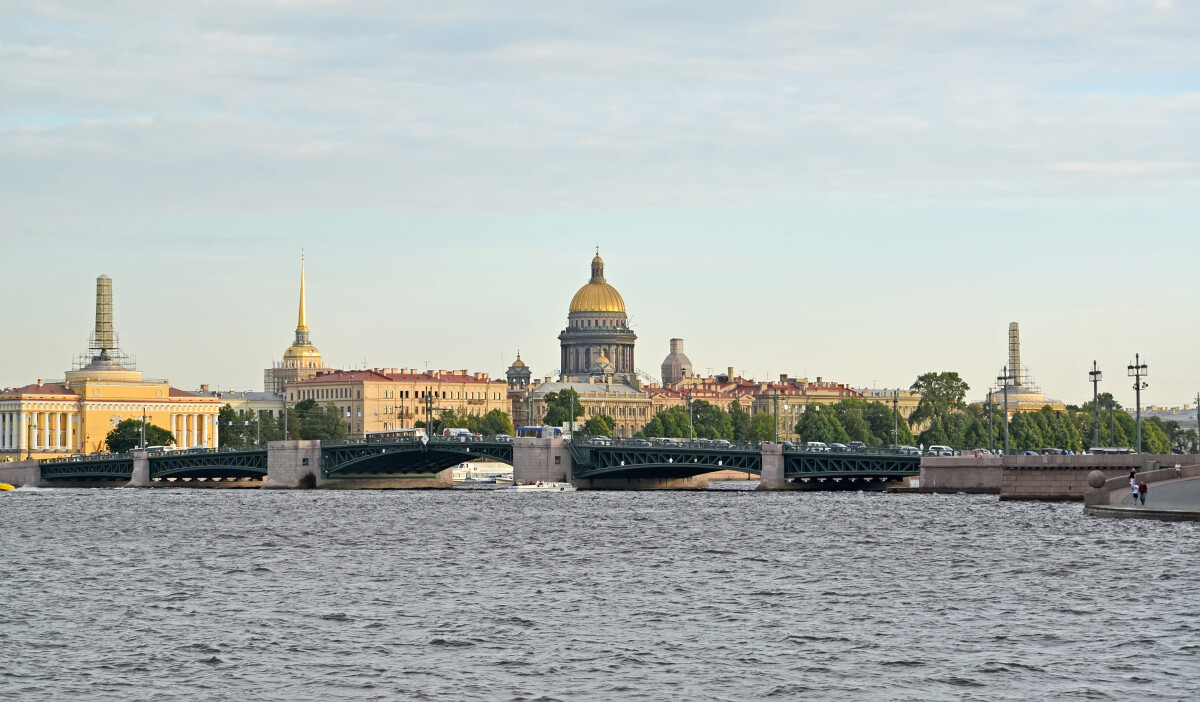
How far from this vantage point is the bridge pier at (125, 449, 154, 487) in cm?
10212

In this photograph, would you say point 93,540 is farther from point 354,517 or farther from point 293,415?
point 293,415

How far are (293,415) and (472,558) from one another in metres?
115

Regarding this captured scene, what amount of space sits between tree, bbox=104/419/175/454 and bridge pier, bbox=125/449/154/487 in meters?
29.9

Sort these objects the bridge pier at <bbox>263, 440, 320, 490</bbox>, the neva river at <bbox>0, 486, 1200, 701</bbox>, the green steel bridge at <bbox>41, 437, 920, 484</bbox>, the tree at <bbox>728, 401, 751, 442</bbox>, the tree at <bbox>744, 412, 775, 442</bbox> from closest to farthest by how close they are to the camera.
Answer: the neva river at <bbox>0, 486, 1200, 701</bbox>, the green steel bridge at <bbox>41, 437, 920, 484</bbox>, the bridge pier at <bbox>263, 440, 320, 490</bbox>, the tree at <bbox>728, 401, 751, 442</bbox>, the tree at <bbox>744, 412, 775, 442</bbox>

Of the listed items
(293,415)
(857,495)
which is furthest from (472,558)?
(293,415)

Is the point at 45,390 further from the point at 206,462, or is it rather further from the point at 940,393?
the point at 940,393

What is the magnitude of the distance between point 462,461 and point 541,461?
6771 mm

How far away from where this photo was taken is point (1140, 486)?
5228 cm

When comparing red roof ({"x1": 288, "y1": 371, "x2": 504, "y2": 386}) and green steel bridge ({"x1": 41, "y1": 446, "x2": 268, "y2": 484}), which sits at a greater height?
red roof ({"x1": 288, "y1": 371, "x2": 504, "y2": 386})

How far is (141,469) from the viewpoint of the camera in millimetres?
102312

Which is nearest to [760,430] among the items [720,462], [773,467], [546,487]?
[546,487]

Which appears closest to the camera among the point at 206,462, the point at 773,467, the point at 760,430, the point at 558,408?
the point at 773,467

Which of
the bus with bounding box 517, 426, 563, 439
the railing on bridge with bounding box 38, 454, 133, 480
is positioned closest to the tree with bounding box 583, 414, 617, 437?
the railing on bridge with bounding box 38, 454, 133, 480

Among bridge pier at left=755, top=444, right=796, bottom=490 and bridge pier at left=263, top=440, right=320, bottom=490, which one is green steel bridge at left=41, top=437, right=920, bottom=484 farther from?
bridge pier at left=263, top=440, right=320, bottom=490
